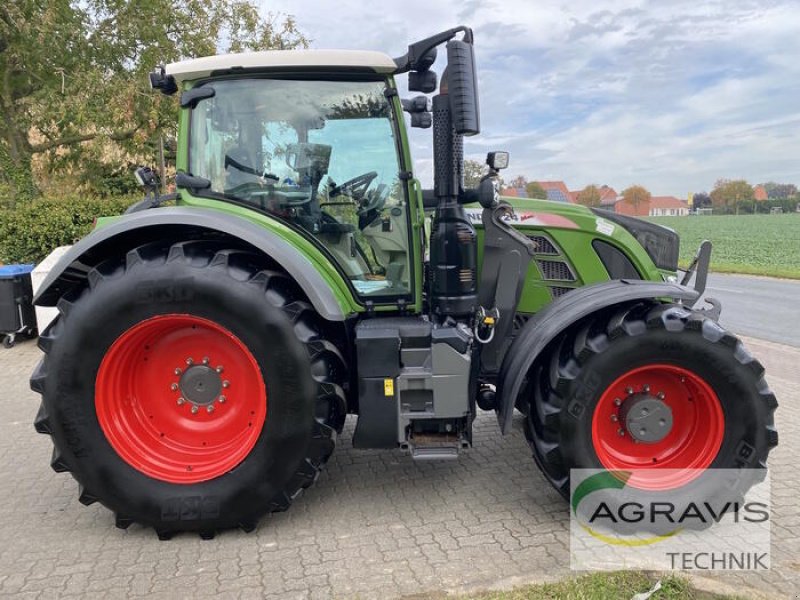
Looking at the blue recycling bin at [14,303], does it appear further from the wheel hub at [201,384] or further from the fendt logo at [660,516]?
the fendt logo at [660,516]

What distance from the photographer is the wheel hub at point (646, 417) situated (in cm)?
299

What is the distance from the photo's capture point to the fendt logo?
281 cm

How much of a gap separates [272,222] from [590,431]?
202 centimetres

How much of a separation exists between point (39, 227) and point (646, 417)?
9.37m

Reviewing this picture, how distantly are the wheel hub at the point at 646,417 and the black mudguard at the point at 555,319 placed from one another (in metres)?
0.53

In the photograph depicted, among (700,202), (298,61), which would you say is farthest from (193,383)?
(700,202)

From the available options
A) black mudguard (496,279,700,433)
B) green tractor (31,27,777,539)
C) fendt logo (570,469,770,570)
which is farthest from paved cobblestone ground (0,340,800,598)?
black mudguard (496,279,700,433)

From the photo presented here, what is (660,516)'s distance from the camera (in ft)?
9.64

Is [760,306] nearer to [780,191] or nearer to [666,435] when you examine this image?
[666,435]

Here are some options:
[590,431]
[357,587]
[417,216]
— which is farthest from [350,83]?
[357,587]

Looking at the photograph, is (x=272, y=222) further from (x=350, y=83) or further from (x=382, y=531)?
(x=382, y=531)

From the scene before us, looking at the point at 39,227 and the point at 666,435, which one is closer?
the point at 666,435

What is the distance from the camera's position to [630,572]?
257 centimetres

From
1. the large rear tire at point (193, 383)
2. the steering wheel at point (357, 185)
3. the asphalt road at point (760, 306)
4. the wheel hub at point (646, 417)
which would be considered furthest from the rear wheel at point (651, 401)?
the asphalt road at point (760, 306)
